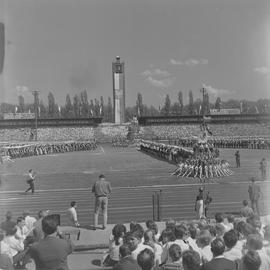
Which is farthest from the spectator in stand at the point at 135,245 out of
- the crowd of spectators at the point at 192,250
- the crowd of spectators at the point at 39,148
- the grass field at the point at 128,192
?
the crowd of spectators at the point at 39,148

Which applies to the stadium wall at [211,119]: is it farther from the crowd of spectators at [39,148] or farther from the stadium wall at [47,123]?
the crowd of spectators at [39,148]

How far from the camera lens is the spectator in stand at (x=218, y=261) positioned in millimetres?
4902

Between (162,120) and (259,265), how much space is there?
338 feet

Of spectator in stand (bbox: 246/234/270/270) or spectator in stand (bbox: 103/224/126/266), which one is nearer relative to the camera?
spectator in stand (bbox: 246/234/270/270)

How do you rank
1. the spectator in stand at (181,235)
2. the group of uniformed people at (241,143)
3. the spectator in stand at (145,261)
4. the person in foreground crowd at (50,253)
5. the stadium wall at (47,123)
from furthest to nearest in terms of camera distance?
the stadium wall at (47,123) → the group of uniformed people at (241,143) → the spectator in stand at (181,235) → the person in foreground crowd at (50,253) → the spectator in stand at (145,261)

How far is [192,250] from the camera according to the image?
505 centimetres

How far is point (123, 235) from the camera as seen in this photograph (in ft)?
22.7

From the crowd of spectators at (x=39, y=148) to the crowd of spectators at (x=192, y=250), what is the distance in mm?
39050

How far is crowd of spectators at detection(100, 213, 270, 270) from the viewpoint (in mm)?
4859

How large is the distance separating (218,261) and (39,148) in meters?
50.9

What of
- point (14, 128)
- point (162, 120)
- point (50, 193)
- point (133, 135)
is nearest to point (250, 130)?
point (162, 120)

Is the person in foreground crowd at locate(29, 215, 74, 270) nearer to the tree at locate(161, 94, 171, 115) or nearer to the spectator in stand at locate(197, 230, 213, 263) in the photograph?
the spectator in stand at locate(197, 230, 213, 263)

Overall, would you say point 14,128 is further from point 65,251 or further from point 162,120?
point 65,251

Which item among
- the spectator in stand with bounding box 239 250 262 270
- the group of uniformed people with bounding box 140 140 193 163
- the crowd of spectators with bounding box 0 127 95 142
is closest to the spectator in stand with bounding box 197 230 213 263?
the spectator in stand with bounding box 239 250 262 270
